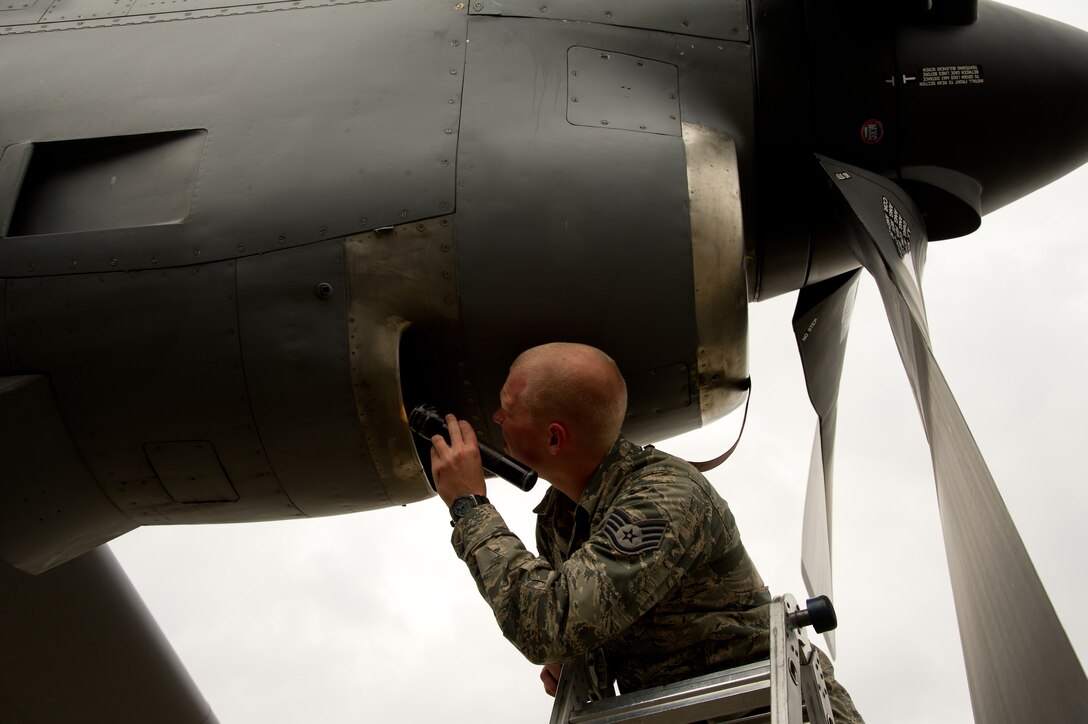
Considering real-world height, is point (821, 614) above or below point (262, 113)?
below

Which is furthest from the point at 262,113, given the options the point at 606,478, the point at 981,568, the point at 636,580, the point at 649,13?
the point at 981,568

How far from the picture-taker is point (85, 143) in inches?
179

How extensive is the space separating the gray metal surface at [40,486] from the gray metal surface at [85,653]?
3.08ft

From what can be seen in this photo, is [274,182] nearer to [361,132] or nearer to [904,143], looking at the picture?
[361,132]

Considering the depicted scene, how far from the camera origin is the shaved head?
3.47 meters

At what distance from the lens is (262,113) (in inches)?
175

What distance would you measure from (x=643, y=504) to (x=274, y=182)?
2.07 metres

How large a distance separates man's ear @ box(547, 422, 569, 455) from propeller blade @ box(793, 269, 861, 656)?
1945 mm

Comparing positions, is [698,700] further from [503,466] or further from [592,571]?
[503,466]

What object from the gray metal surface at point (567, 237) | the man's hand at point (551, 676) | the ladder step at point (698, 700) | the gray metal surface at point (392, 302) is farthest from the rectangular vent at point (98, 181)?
the ladder step at point (698, 700)

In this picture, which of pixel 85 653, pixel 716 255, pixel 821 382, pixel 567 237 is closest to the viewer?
pixel 567 237

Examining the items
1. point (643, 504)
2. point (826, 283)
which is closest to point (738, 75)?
point (826, 283)

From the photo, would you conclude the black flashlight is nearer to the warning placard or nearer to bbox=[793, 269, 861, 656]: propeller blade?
bbox=[793, 269, 861, 656]: propeller blade

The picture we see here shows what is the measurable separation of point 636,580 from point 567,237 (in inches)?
63.2
